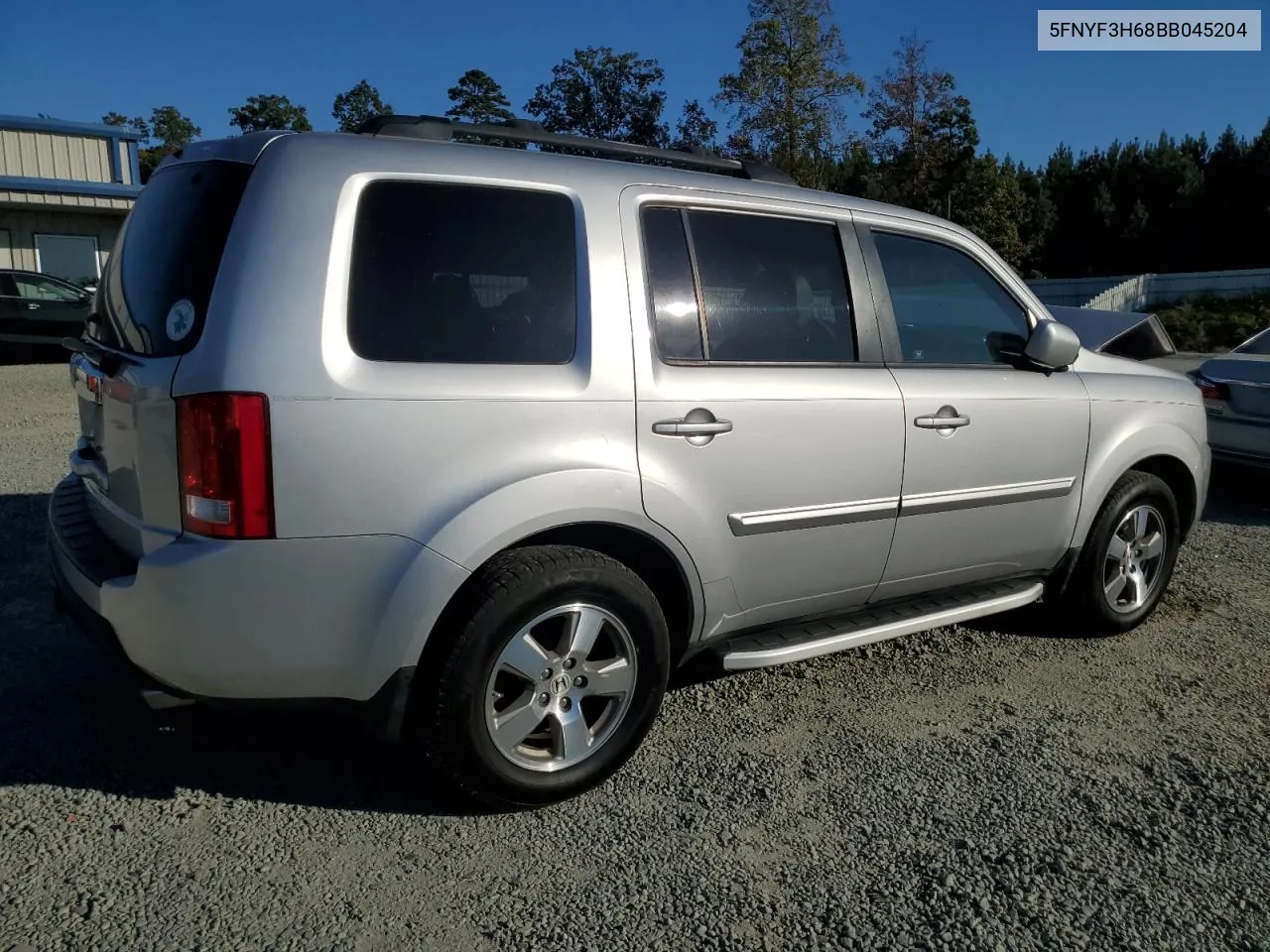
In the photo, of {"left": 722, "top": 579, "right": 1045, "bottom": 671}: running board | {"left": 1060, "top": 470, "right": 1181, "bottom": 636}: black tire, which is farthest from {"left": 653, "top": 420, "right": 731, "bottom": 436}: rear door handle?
{"left": 1060, "top": 470, "right": 1181, "bottom": 636}: black tire

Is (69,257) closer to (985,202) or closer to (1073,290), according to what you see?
(985,202)

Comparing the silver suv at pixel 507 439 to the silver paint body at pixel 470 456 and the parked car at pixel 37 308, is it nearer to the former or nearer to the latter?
the silver paint body at pixel 470 456

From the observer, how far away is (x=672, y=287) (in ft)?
10.6

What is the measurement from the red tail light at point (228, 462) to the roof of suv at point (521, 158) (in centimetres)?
72

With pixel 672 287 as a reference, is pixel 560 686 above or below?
below

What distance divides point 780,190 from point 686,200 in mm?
488

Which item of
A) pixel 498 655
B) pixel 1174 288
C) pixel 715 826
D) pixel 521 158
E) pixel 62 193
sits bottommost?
pixel 715 826

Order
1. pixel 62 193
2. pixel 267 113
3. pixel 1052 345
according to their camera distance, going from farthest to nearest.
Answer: pixel 267 113 → pixel 62 193 → pixel 1052 345

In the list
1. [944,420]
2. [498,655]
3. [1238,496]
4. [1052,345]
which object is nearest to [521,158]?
[498,655]

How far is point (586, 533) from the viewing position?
9.98 ft

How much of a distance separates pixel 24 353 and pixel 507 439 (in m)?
16.4

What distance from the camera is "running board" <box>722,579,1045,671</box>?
342 centimetres

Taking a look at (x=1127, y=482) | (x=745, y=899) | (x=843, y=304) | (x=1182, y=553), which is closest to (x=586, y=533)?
(x=745, y=899)

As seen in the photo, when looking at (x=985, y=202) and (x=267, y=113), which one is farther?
(x=267, y=113)
